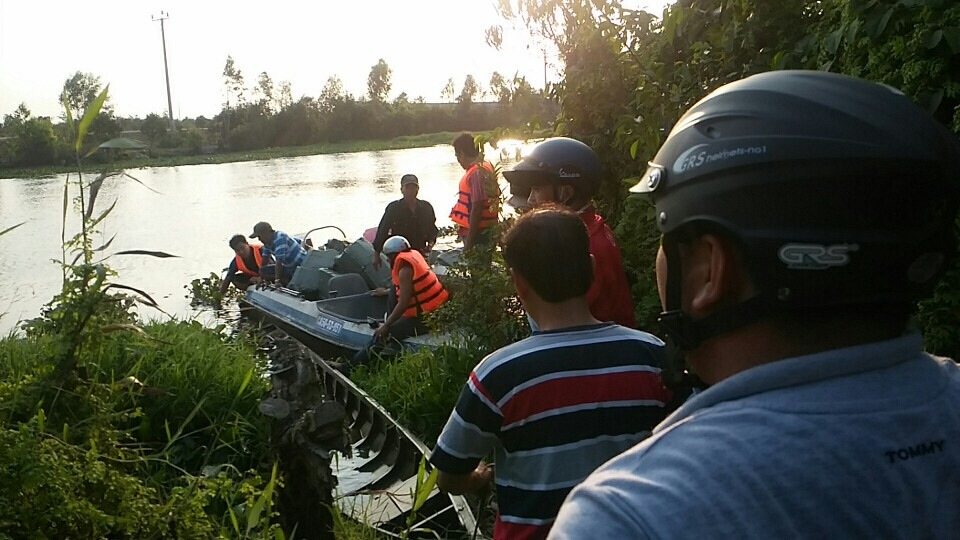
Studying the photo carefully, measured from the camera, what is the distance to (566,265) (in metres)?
2.44

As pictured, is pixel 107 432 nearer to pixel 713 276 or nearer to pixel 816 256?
pixel 713 276

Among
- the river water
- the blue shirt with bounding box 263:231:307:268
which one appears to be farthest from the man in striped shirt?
the blue shirt with bounding box 263:231:307:268

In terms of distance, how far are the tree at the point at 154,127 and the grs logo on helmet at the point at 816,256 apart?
68.8 metres

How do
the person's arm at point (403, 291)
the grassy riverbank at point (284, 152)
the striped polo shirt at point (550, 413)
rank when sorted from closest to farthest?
the striped polo shirt at point (550, 413) → the person's arm at point (403, 291) → the grassy riverbank at point (284, 152)

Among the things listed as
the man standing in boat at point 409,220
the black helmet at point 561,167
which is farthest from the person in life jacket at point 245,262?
the black helmet at point 561,167

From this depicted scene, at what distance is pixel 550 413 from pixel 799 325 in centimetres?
129

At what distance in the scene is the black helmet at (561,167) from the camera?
3.98m

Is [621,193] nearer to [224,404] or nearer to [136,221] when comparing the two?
[224,404]

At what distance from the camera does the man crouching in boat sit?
28.9 feet

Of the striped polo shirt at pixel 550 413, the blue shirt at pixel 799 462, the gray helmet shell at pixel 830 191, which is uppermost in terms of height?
the gray helmet shell at pixel 830 191

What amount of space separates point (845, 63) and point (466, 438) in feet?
8.54

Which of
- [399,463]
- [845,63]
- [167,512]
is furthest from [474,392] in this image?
[399,463]

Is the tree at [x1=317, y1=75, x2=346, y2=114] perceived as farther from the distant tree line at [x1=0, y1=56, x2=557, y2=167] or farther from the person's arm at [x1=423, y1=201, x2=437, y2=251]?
the person's arm at [x1=423, y1=201, x2=437, y2=251]

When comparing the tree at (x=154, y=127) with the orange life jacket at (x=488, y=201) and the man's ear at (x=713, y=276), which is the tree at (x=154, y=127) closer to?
the orange life jacket at (x=488, y=201)
